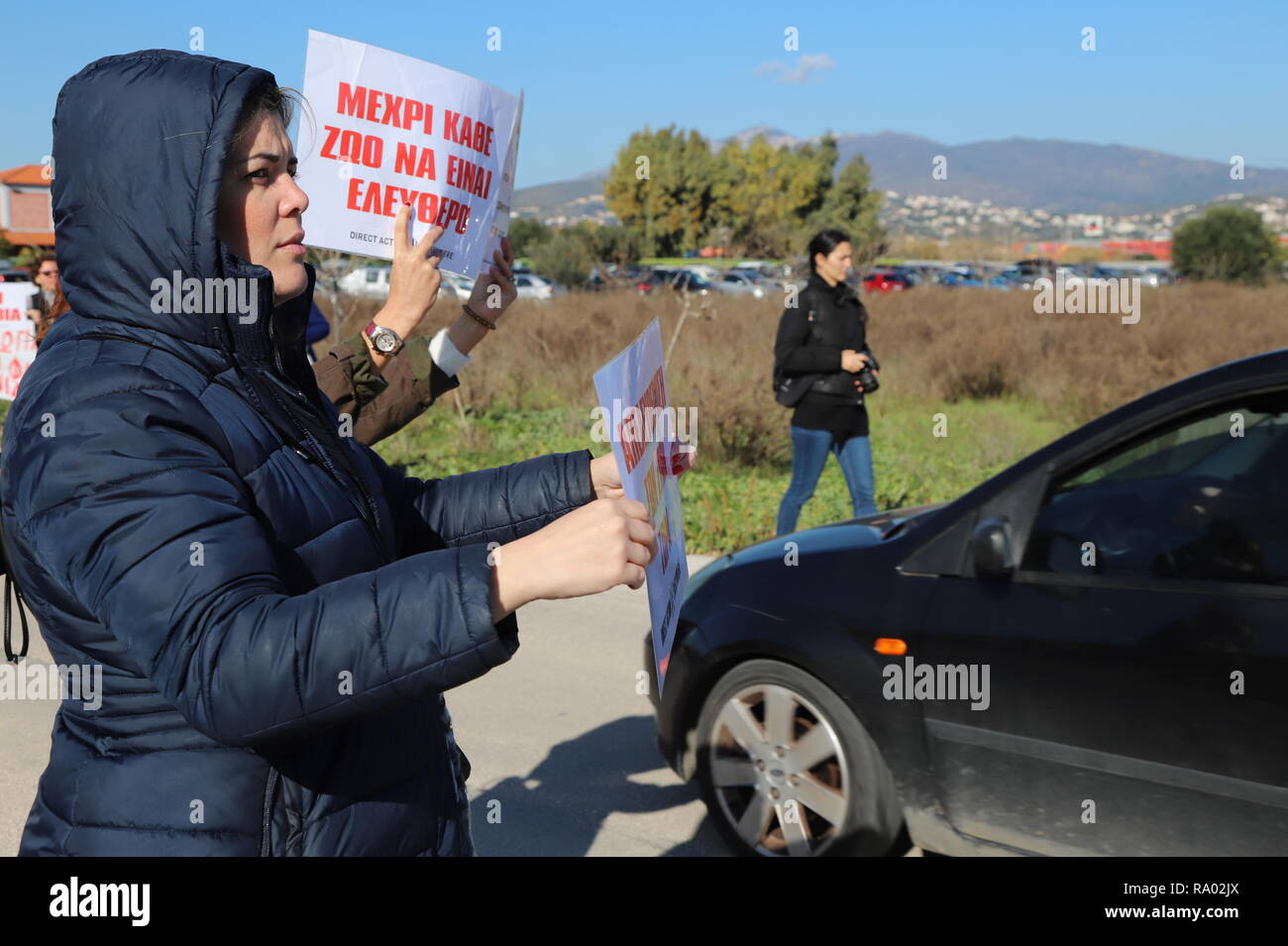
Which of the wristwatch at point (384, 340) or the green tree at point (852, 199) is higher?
the green tree at point (852, 199)

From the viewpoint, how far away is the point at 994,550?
3461 millimetres

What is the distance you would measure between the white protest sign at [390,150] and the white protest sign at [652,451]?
1.50 metres

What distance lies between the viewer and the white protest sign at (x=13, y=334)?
878cm

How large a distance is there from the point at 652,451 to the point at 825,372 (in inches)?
233

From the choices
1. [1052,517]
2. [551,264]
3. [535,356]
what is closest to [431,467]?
[535,356]

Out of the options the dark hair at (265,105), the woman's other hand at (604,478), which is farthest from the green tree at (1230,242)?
the dark hair at (265,105)

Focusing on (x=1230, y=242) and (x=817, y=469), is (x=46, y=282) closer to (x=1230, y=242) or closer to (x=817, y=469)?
(x=817, y=469)

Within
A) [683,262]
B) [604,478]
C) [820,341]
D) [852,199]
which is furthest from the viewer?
[852,199]

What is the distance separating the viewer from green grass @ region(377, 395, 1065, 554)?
9164 mm

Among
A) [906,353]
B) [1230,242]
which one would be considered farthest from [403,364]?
[1230,242]

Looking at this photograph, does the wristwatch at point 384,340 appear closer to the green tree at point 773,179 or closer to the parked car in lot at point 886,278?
the parked car in lot at point 886,278

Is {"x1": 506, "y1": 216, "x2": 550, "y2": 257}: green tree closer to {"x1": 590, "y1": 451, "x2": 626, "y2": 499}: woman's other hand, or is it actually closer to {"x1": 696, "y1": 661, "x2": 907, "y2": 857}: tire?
{"x1": 696, "y1": 661, "x2": 907, "y2": 857}: tire

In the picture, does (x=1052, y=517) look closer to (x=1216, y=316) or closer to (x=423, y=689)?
(x=423, y=689)

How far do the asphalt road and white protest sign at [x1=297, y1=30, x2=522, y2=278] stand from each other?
6.99 ft
